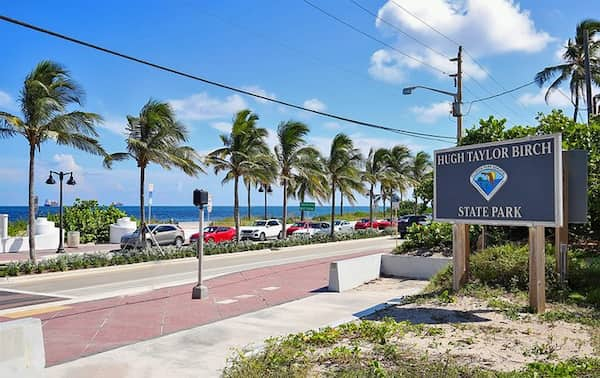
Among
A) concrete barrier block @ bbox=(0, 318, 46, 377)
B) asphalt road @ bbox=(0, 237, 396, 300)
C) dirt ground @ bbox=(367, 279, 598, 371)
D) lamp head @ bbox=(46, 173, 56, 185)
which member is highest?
lamp head @ bbox=(46, 173, 56, 185)

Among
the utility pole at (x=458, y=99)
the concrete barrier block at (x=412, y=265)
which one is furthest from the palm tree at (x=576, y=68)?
the concrete barrier block at (x=412, y=265)

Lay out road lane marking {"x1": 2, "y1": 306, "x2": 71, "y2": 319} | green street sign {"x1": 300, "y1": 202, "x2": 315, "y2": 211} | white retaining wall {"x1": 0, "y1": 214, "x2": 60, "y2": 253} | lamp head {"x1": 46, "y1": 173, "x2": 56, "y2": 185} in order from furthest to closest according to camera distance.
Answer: green street sign {"x1": 300, "y1": 202, "x2": 315, "y2": 211}
lamp head {"x1": 46, "y1": 173, "x2": 56, "y2": 185}
white retaining wall {"x1": 0, "y1": 214, "x2": 60, "y2": 253}
road lane marking {"x1": 2, "y1": 306, "x2": 71, "y2": 319}

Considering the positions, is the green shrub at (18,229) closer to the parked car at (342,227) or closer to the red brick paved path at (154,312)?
the red brick paved path at (154,312)

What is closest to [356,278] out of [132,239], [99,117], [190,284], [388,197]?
[190,284]

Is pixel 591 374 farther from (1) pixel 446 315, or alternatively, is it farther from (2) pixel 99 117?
(2) pixel 99 117

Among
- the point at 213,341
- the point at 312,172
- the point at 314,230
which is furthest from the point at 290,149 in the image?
the point at 213,341

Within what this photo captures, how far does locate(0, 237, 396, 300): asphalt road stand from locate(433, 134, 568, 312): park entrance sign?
28.6 feet

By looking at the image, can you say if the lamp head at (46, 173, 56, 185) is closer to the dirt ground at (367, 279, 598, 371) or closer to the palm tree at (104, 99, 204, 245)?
the palm tree at (104, 99, 204, 245)

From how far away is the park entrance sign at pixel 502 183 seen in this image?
30.4 feet

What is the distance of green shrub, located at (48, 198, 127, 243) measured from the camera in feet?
113

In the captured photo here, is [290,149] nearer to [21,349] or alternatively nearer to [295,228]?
[295,228]

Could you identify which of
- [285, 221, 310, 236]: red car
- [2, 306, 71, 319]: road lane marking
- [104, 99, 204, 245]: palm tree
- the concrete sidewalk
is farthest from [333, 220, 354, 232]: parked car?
[2, 306, 71, 319]: road lane marking

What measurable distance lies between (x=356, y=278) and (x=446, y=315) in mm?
5182

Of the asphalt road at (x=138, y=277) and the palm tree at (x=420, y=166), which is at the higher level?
the palm tree at (x=420, y=166)
